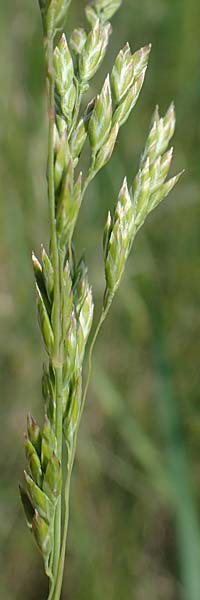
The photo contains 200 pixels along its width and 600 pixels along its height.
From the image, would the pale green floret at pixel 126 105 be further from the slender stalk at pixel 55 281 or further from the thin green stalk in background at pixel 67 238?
the slender stalk at pixel 55 281

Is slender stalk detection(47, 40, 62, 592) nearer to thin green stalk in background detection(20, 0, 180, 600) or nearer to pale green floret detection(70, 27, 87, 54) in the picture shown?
thin green stalk in background detection(20, 0, 180, 600)

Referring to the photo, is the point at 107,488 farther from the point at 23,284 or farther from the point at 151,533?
the point at 23,284

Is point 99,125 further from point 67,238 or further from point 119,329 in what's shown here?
point 119,329

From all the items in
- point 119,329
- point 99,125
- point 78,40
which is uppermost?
point 78,40

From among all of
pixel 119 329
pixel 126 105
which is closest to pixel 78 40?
pixel 126 105

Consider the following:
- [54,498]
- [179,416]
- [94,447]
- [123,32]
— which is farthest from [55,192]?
[123,32]

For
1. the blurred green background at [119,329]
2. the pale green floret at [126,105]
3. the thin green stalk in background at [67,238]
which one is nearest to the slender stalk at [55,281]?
the thin green stalk in background at [67,238]
